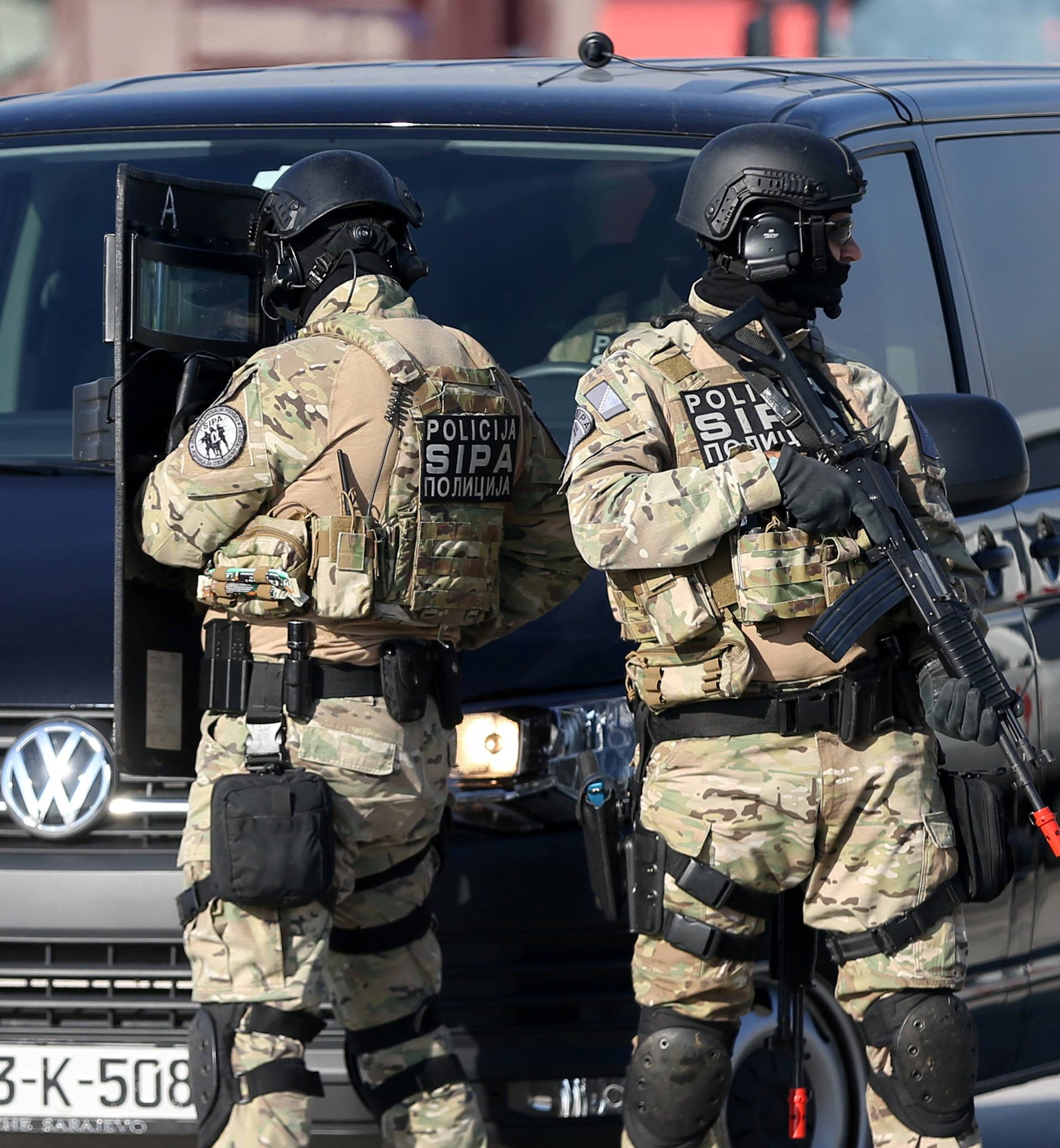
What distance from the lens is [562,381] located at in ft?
14.3

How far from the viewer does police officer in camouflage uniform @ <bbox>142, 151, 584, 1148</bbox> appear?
3543 millimetres

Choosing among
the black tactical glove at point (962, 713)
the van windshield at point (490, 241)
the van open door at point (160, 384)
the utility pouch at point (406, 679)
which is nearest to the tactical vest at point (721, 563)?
the black tactical glove at point (962, 713)

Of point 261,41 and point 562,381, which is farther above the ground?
point 261,41

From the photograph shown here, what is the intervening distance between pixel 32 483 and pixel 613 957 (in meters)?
1.43

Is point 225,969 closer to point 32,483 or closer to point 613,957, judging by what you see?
point 613,957

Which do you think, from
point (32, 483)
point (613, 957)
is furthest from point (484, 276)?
point (613, 957)

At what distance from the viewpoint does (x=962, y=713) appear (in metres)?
3.38

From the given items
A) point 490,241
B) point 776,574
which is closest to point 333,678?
point 776,574

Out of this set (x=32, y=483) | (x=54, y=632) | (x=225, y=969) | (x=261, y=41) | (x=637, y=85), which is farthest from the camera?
(x=261, y=41)

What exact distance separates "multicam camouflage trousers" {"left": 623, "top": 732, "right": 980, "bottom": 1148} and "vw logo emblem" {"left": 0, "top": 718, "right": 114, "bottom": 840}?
92 cm

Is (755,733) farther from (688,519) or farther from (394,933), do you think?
(394,933)

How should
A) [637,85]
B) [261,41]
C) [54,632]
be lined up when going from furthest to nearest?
[261,41] < [637,85] < [54,632]

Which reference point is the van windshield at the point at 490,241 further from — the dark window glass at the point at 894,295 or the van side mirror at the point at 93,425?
the van side mirror at the point at 93,425

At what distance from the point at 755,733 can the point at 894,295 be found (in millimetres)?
1302
